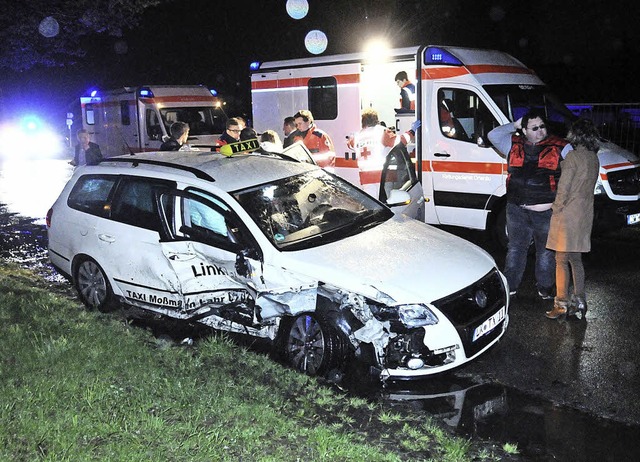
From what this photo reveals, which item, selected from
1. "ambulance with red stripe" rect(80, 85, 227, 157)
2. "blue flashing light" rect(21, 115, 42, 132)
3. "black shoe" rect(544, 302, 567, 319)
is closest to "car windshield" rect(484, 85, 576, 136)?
"black shoe" rect(544, 302, 567, 319)

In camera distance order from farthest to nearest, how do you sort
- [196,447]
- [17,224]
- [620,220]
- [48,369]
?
[17,224] < [620,220] < [48,369] < [196,447]

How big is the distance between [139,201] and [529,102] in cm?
537

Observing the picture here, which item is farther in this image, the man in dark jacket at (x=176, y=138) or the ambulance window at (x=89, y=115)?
the ambulance window at (x=89, y=115)

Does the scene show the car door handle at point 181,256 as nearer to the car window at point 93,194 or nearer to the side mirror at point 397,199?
the car window at point 93,194

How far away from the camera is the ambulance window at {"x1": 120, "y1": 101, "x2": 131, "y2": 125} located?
51.1ft

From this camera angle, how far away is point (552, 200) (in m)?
6.41

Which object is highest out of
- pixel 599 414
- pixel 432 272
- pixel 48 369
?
pixel 432 272

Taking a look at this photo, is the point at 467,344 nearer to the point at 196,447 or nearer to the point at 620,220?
the point at 196,447

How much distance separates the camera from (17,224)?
484 inches

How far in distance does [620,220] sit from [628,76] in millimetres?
22295

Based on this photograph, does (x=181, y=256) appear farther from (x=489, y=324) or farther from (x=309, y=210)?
(x=489, y=324)

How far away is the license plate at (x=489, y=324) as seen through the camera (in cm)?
500

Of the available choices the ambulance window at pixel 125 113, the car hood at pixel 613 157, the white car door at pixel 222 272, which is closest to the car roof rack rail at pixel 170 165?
the white car door at pixel 222 272

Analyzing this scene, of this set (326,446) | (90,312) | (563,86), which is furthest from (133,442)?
(563,86)
